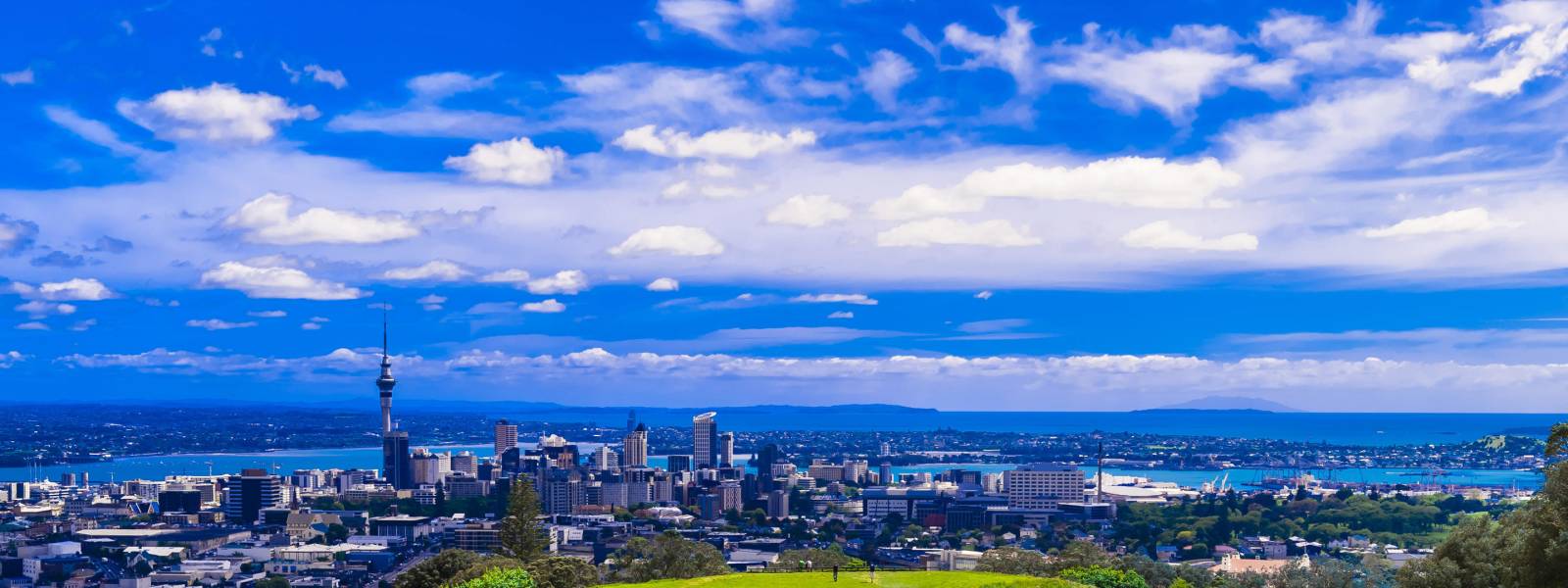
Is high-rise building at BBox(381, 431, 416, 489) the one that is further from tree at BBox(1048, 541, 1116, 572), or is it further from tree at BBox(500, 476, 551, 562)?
tree at BBox(1048, 541, 1116, 572)

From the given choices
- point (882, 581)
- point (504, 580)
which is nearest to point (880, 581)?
point (882, 581)

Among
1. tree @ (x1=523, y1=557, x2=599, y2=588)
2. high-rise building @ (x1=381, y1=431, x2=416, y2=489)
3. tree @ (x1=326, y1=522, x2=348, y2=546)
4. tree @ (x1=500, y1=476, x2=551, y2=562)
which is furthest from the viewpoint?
high-rise building @ (x1=381, y1=431, x2=416, y2=489)

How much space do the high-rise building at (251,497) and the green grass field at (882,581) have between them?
107 meters

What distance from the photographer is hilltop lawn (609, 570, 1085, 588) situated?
22.6m

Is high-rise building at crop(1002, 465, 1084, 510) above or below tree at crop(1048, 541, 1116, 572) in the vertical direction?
below

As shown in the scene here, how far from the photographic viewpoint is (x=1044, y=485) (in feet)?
407

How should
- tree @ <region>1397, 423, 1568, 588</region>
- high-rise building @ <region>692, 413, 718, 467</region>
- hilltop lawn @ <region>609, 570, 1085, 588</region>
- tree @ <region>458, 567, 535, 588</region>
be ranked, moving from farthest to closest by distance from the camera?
high-rise building @ <region>692, 413, 718, 467</region>, tree @ <region>458, 567, 535, 588</region>, hilltop lawn @ <region>609, 570, 1085, 588</region>, tree @ <region>1397, 423, 1568, 588</region>

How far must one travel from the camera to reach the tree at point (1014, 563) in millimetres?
38225

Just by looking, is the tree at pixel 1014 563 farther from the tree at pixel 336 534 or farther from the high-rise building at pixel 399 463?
the high-rise building at pixel 399 463

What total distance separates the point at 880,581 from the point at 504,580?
26.0 ft

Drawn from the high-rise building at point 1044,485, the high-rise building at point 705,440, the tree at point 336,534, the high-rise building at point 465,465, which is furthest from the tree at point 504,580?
the high-rise building at point 705,440

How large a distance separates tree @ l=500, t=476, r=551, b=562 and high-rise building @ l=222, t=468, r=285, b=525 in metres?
84.2

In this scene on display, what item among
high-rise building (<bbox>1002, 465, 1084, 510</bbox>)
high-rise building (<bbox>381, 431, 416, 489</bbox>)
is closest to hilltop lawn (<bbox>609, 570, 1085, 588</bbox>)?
high-rise building (<bbox>1002, 465, 1084, 510</bbox>)

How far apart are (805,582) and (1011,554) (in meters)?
20.1
